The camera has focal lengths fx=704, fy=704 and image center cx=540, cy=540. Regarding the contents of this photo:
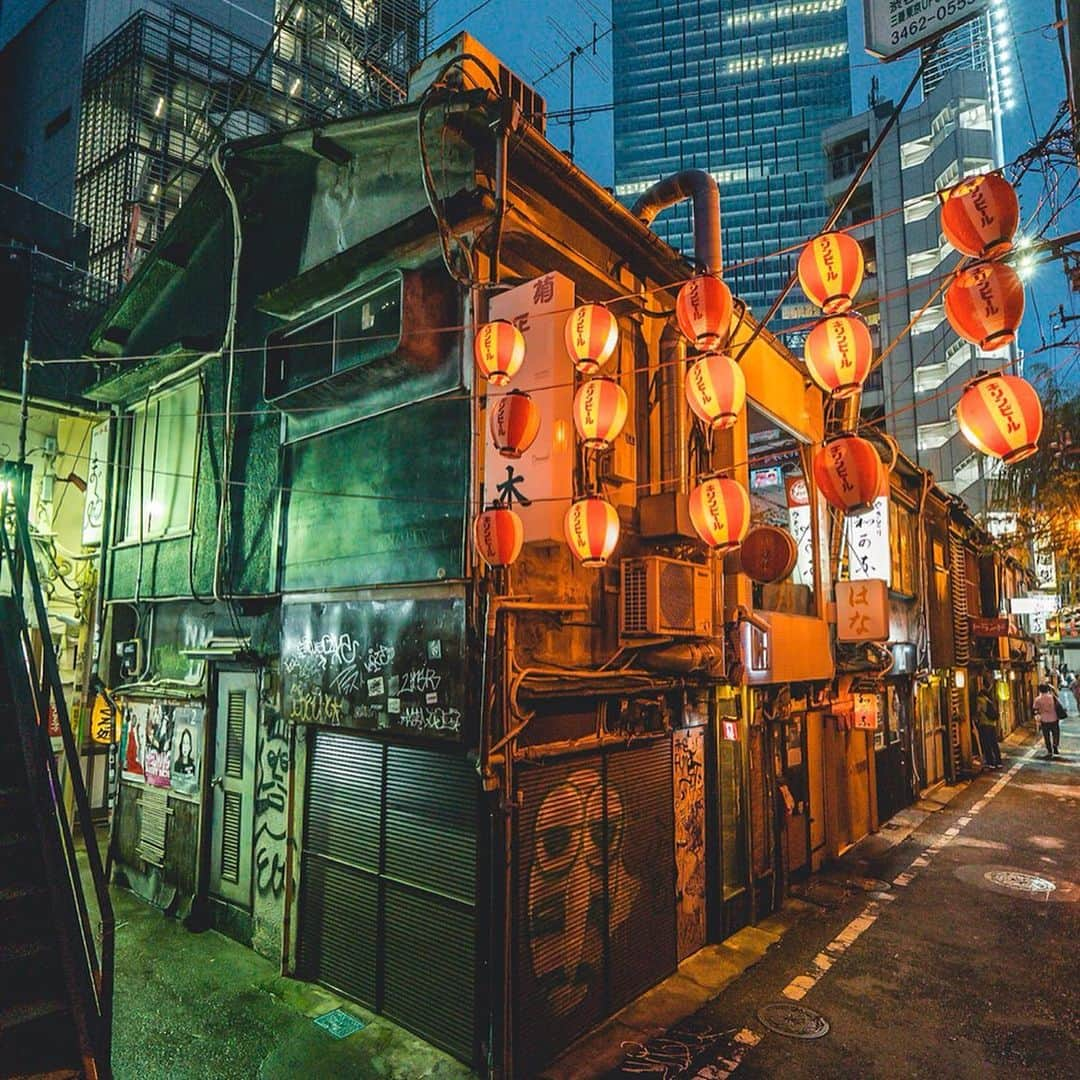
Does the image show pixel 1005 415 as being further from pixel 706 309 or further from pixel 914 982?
pixel 914 982

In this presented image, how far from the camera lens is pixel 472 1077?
7.05 metres

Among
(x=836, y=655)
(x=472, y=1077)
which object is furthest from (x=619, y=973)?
(x=836, y=655)

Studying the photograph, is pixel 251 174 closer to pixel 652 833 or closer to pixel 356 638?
pixel 356 638

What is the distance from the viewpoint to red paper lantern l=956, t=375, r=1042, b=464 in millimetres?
6996

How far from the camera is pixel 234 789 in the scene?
418 inches

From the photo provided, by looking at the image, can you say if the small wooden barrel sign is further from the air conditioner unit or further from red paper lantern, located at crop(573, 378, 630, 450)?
red paper lantern, located at crop(573, 378, 630, 450)

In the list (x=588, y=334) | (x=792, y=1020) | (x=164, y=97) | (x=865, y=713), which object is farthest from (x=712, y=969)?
(x=164, y=97)

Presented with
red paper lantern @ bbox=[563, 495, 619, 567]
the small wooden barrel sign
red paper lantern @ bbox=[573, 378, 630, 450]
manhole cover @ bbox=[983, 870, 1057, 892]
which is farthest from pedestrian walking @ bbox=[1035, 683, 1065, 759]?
red paper lantern @ bbox=[573, 378, 630, 450]

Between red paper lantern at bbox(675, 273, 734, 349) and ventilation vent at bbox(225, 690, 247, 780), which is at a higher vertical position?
red paper lantern at bbox(675, 273, 734, 349)

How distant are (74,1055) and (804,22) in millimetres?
141110

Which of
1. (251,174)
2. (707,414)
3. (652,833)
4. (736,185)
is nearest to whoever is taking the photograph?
(707,414)

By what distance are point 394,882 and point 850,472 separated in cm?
697

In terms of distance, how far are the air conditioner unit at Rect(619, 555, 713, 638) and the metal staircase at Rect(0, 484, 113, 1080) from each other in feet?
19.2

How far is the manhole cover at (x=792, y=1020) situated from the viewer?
315 inches
